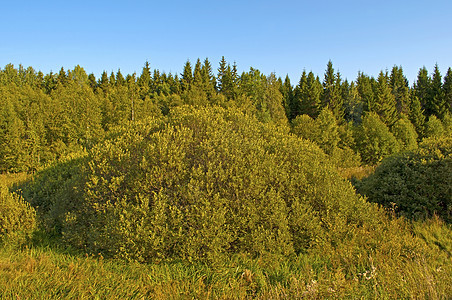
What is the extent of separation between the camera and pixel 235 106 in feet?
114

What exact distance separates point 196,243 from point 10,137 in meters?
35.1

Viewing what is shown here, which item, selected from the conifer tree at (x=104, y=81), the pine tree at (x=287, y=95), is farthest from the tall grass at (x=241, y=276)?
the conifer tree at (x=104, y=81)

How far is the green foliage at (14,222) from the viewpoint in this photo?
21.1 ft

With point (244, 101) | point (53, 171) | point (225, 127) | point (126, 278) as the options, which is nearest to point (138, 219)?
point (126, 278)

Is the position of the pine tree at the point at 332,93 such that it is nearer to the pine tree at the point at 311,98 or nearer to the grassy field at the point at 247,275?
the pine tree at the point at 311,98

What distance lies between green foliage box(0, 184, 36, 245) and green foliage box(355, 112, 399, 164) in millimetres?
39091

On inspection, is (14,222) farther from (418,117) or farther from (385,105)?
(418,117)

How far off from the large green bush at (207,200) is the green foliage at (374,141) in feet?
115

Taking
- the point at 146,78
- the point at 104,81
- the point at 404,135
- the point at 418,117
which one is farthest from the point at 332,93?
the point at 104,81

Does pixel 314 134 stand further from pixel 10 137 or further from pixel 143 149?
pixel 10 137

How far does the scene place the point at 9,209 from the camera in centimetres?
702

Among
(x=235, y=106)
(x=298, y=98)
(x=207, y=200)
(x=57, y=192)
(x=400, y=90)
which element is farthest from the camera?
(x=400, y=90)

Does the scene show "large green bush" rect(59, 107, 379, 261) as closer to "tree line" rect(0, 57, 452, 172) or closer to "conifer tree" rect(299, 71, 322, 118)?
"tree line" rect(0, 57, 452, 172)

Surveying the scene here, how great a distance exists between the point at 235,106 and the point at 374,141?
2073cm
